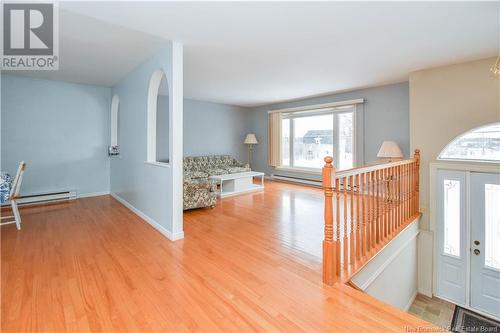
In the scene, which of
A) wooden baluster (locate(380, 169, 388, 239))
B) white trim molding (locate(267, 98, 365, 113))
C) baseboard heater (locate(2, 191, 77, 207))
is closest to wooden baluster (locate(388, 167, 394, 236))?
wooden baluster (locate(380, 169, 388, 239))

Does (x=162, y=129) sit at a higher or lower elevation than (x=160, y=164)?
higher

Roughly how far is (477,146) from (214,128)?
6.00 metres

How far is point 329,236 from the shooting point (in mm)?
2150

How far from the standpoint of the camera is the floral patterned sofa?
421 cm

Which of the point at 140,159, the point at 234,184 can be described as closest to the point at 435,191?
the point at 234,184

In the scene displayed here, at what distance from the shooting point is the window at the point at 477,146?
344 centimetres

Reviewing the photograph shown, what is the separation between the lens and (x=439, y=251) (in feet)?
12.9

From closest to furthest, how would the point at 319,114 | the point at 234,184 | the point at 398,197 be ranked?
the point at 398,197
the point at 234,184
the point at 319,114

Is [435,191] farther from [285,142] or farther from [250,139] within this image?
[250,139]

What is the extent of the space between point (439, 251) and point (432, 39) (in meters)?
3.16

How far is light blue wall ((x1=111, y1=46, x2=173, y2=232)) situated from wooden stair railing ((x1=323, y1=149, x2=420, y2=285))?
1.90 metres

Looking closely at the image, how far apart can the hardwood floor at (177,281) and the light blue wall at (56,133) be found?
1549 millimetres

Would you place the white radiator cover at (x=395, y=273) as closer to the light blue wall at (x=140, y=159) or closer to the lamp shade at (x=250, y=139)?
the light blue wall at (x=140, y=159)

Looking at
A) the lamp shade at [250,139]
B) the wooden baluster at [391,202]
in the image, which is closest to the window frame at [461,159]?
the wooden baluster at [391,202]
